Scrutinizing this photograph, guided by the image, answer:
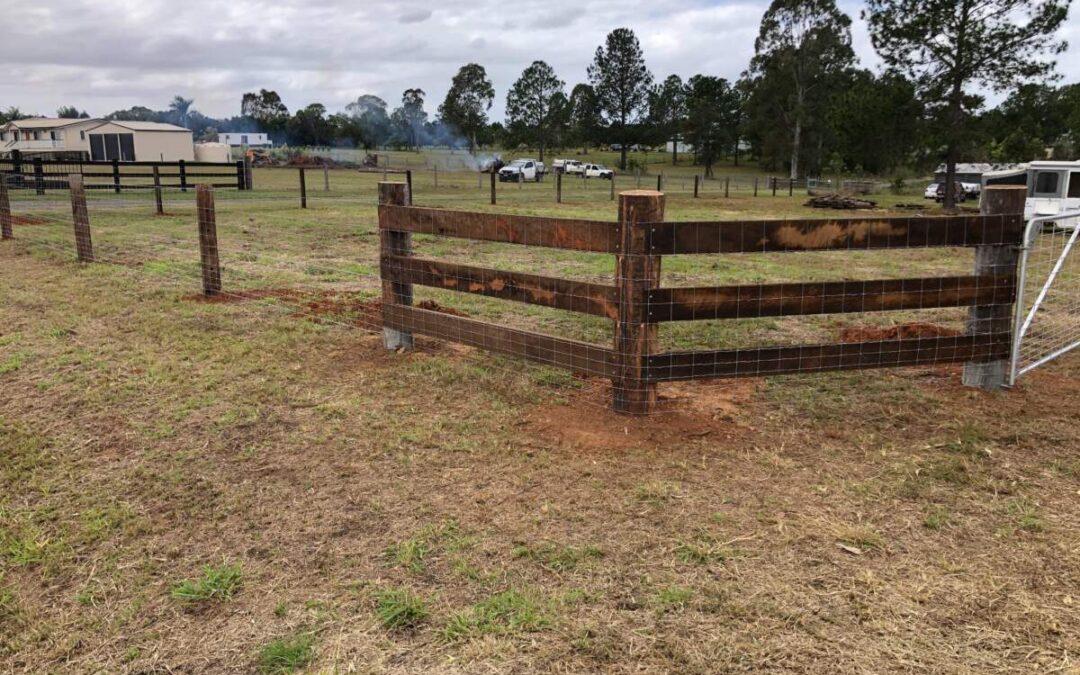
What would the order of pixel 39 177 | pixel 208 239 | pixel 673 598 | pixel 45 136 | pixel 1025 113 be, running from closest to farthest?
pixel 673 598
pixel 208 239
pixel 39 177
pixel 1025 113
pixel 45 136

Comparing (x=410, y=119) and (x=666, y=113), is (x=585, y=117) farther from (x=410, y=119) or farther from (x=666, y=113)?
(x=410, y=119)

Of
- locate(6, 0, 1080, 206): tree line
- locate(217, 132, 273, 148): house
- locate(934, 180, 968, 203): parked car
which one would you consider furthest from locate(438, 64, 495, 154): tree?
locate(934, 180, 968, 203): parked car

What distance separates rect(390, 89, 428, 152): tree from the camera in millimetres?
110938

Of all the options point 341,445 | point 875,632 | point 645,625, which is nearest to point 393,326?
point 341,445

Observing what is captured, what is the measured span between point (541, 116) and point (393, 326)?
91.2 meters

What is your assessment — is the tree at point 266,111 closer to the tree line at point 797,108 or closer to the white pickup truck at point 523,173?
the tree line at point 797,108

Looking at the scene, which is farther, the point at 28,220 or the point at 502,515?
the point at 28,220

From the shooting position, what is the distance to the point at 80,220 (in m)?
11.1

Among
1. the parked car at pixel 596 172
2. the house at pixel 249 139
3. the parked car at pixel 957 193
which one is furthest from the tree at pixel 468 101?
the parked car at pixel 957 193

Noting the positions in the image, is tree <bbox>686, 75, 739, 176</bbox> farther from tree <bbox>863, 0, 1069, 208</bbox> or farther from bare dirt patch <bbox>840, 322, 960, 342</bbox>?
bare dirt patch <bbox>840, 322, 960, 342</bbox>

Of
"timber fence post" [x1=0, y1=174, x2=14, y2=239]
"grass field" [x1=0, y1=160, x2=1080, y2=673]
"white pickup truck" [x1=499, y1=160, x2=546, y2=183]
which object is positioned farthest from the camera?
"white pickup truck" [x1=499, y1=160, x2=546, y2=183]

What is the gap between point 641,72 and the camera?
293 feet

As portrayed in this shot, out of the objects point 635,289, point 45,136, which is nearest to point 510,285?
point 635,289

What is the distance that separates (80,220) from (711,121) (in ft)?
244
